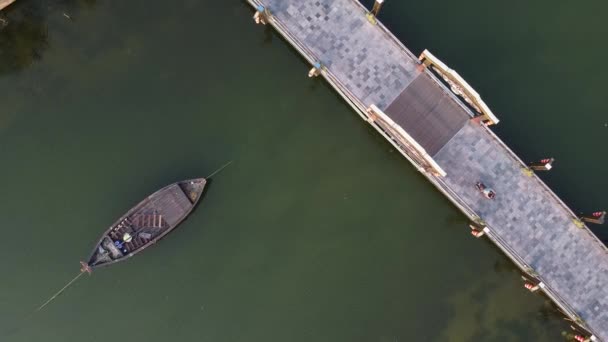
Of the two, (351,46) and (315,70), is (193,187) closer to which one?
(315,70)

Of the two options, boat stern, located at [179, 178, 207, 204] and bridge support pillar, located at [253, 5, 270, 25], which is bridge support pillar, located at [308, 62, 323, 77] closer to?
bridge support pillar, located at [253, 5, 270, 25]

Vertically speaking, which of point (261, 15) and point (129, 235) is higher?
point (261, 15)

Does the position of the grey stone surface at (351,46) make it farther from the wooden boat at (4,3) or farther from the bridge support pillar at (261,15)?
the wooden boat at (4,3)

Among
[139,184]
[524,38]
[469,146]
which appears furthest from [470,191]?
[139,184]

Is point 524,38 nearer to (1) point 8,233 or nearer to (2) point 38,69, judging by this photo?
(2) point 38,69

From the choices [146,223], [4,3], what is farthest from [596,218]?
[4,3]

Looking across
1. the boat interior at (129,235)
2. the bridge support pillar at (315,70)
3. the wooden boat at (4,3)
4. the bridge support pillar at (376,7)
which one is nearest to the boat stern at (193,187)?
the boat interior at (129,235)
